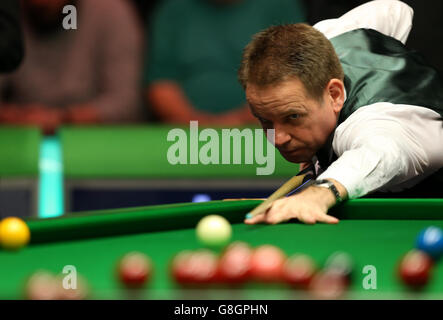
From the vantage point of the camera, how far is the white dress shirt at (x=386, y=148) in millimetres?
2615

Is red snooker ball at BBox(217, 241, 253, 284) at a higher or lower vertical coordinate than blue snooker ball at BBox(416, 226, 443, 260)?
lower

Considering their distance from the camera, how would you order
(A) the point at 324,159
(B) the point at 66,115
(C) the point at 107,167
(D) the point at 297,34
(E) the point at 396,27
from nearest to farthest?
1. (D) the point at 297,34
2. (A) the point at 324,159
3. (E) the point at 396,27
4. (C) the point at 107,167
5. (B) the point at 66,115

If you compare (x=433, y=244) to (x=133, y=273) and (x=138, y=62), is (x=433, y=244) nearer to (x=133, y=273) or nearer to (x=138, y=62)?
(x=133, y=273)

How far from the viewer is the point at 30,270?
1.78 metres

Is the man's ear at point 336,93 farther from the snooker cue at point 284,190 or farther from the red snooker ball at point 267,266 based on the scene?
the red snooker ball at point 267,266

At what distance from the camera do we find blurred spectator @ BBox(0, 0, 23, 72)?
3.23 m

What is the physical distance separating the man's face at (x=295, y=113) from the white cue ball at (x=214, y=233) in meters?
1.00

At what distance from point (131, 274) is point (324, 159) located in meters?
1.83

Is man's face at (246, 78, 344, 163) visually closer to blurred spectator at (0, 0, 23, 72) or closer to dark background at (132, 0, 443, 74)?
blurred spectator at (0, 0, 23, 72)

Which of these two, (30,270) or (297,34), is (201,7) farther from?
(30,270)

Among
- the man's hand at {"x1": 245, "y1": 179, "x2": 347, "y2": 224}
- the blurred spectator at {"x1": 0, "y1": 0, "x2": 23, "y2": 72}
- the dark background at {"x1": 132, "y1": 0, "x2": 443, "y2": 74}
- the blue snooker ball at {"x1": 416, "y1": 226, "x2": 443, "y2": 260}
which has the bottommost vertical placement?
the blue snooker ball at {"x1": 416, "y1": 226, "x2": 443, "y2": 260}

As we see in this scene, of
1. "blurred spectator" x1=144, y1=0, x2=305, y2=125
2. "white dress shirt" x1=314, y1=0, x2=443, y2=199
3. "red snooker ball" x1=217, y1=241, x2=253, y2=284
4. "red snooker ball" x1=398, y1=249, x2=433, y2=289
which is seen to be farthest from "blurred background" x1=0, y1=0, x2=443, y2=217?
"red snooker ball" x1=398, y1=249, x2=433, y2=289

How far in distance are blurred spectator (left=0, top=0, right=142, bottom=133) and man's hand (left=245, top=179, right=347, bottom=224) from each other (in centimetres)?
340

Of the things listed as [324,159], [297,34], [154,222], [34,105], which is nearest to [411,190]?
[324,159]
